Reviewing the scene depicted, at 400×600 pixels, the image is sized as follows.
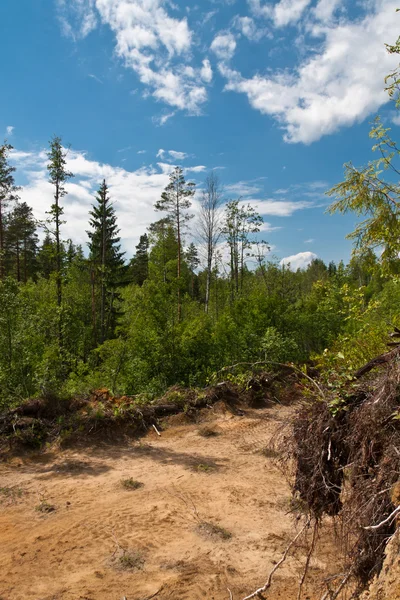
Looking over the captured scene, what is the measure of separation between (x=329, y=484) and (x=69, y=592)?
364cm

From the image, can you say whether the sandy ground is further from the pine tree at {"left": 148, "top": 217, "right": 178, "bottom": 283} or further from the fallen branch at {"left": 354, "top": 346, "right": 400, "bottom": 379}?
the pine tree at {"left": 148, "top": 217, "right": 178, "bottom": 283}

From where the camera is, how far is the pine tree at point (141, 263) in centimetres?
3978

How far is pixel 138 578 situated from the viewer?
15.4 feet

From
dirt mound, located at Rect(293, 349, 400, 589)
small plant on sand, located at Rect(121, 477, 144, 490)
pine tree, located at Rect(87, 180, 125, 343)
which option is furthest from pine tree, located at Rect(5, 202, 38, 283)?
dirt mound, located at Rect(293, 349, 400, 589)

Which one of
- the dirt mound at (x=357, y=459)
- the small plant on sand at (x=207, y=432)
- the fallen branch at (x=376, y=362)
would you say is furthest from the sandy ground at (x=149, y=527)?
the fallen branch at (x=376, y=362)

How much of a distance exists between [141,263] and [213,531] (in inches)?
1464

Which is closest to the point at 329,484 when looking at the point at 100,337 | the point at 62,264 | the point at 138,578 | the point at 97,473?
the point at 138,578

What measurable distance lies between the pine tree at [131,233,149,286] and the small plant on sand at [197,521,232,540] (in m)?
32.8

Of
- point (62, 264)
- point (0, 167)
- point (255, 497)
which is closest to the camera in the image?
point (255, 497)

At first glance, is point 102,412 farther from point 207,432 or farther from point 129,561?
point 129,561

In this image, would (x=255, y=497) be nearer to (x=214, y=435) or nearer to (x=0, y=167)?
(x=214, y=435)

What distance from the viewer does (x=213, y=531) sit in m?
5.74

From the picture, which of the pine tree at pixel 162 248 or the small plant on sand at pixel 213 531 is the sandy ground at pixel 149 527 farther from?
the pine tree at pixel 162 248

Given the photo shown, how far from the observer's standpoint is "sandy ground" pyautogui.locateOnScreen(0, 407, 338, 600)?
4.57m
